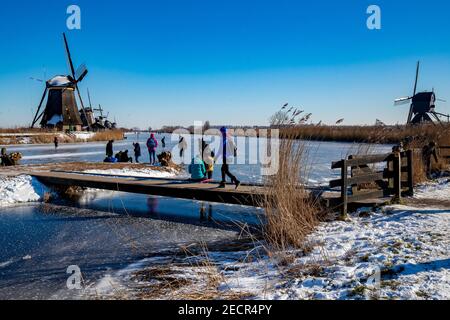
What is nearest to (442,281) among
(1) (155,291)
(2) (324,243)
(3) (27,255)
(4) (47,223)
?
(2) (324,243)

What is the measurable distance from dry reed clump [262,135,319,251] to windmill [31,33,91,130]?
47202 millimetres

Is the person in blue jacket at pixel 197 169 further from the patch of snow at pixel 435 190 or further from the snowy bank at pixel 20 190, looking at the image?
the patch of snow at pixel 435 190

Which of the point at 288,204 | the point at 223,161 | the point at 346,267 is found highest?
the point at 223,161

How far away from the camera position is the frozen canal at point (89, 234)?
461cm

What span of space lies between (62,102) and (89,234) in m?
44.9

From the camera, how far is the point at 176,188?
906 cm

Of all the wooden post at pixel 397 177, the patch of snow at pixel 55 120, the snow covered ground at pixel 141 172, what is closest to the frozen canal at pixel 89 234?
the wooden post at pixel 397 177

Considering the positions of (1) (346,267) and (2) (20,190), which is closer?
(1) (346,267)

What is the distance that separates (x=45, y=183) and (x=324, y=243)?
9.86 metres

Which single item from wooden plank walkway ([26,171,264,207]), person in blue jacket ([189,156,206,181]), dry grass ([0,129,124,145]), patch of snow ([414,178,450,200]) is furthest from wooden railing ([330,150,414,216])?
dry grass ([0,129,124,145])

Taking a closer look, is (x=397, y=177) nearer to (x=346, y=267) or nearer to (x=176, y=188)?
(x=346, y=267)

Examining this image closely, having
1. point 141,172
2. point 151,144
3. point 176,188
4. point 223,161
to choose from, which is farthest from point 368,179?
point 151,144

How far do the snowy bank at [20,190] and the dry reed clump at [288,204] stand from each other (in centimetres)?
840

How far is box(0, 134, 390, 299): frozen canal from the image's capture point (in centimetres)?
461
